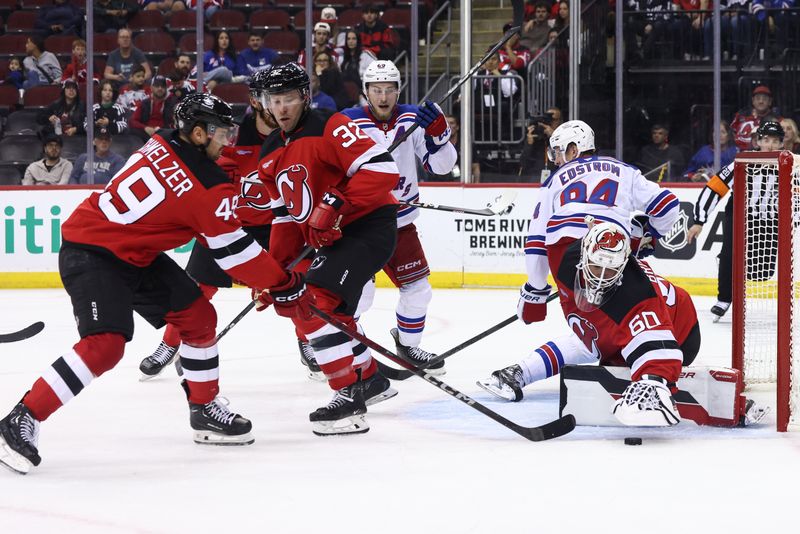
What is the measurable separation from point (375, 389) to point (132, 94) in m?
4.81

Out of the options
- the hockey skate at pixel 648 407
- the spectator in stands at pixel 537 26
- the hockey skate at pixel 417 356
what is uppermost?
the spectator in stands at pixel 537 26

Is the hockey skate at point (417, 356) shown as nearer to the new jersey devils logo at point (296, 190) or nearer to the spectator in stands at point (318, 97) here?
the new jersey devils logo at point (296, 190)

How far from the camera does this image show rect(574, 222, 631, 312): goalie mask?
11.3 feet

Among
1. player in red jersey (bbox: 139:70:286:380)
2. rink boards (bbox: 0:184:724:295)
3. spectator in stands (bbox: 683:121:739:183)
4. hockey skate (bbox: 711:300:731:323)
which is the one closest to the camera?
player in red jersey (bbox: 139:70:286:380)

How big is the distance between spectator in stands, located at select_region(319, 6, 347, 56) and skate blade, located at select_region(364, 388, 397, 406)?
461 centimetres

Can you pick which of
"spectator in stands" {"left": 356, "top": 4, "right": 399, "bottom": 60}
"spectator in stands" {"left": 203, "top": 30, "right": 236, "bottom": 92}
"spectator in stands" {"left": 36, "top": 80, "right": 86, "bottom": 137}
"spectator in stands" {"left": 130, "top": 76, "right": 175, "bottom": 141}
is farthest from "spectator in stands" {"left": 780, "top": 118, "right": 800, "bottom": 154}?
"spectator in stands" {"left": 36, "top": 80, "right": 86, "bottom": 137}

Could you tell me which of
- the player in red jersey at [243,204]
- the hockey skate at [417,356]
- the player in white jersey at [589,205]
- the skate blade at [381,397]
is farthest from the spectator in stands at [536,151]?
the skate blade at [381,397]

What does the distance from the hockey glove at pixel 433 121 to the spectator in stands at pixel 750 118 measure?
134 inches

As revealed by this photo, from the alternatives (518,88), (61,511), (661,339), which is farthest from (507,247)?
(61,511)

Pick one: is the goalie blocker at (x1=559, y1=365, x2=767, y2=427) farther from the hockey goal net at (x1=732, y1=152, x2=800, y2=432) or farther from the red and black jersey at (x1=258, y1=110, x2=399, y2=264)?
the red and black jersey at (x1=258, y1=110, x2=399, y2=264)

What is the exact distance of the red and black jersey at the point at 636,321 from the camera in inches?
134

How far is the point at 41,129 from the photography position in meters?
8.23

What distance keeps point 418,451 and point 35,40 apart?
6.39 m

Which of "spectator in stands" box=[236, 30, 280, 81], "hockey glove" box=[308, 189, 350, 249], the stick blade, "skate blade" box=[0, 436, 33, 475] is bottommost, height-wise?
the stick blade
